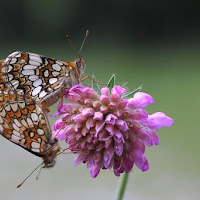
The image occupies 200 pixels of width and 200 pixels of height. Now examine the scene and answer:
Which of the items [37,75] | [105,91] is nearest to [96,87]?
[105,91]

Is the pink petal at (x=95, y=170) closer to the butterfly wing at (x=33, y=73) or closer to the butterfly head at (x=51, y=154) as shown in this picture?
the butterfly head at (x=51, y=154)

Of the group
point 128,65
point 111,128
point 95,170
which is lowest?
point 95,170

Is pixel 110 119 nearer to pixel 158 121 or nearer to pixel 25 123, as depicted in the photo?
pixel 158 121

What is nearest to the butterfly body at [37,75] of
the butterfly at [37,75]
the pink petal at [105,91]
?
the butterfly at [37,75]

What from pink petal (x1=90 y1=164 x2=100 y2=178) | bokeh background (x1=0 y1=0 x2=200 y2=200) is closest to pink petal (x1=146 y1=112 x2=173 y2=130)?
pink petal (x1=90 y1=164 x2=100 y2=178)

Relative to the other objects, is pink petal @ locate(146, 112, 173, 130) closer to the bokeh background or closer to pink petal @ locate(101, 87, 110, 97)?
pink petal @ locate(101, 87, 110, 97)

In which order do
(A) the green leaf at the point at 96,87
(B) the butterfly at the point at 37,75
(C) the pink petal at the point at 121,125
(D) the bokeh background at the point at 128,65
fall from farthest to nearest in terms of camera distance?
(D) the bokeh background at the point at 128,65
(B) the butterfly at the point at 37,75
(A) the green leaf at the point at 96,87
(C) the pink petal at the point at 121,125
